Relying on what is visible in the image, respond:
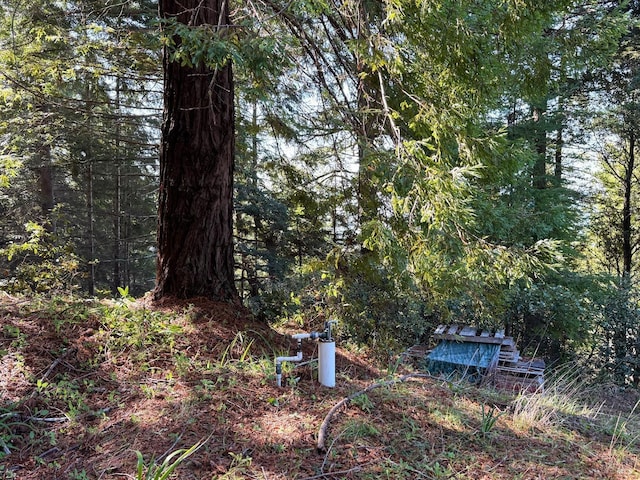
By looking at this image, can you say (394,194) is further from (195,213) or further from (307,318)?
(307,318)

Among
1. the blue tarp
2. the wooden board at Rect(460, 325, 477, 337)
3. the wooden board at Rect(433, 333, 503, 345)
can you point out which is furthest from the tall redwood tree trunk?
the wooden board at Rect(460, 325, 477, 337)

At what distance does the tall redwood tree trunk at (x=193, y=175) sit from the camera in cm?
294

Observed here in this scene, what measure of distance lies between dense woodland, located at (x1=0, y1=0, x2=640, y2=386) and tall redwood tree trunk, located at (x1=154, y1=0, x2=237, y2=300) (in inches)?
4.1

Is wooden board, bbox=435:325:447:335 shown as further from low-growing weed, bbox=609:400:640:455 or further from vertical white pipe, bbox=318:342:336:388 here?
vertical white pipe, bbox=318:342:336:388

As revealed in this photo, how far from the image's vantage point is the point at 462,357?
5207mm

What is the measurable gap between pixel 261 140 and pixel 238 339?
3996mm

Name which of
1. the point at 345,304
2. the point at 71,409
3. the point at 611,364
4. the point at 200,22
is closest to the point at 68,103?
the point at 200,22

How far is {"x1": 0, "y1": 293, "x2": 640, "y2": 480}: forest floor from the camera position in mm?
1644

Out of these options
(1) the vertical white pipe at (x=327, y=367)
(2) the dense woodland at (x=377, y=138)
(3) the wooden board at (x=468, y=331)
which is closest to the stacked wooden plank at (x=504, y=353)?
(3) the wooden board at (x=468, y=331)

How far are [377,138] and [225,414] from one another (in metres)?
2.43

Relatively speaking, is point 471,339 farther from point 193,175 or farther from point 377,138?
point 193,175

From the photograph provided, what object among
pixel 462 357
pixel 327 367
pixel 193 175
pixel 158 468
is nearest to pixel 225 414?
pixel 158 468

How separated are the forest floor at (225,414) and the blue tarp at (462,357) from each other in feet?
6.65

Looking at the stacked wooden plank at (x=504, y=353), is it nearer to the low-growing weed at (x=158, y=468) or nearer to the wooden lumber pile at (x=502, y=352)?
the wooden lumber pile at (x=502, y=352)
